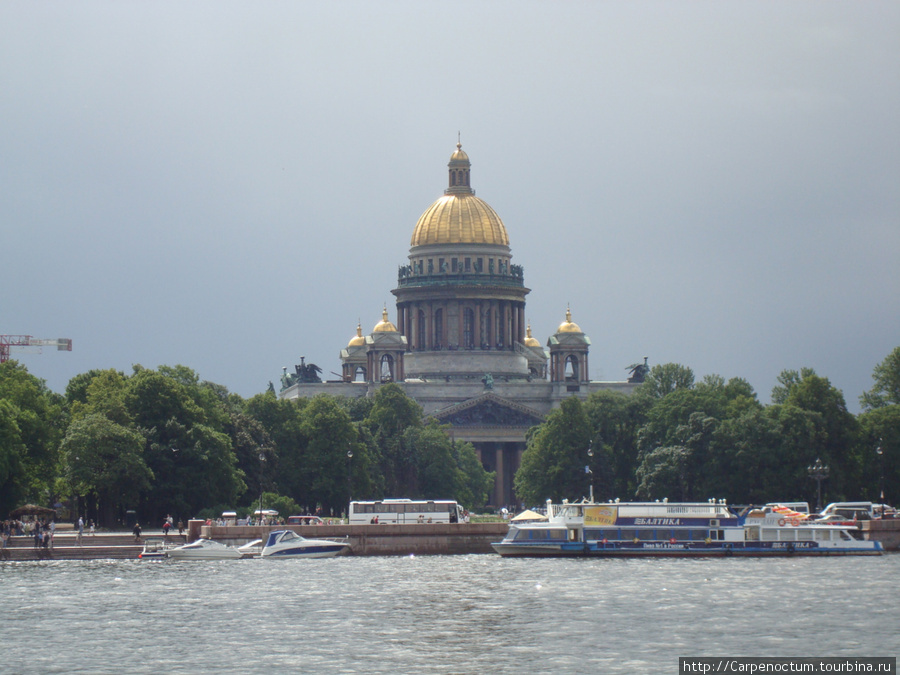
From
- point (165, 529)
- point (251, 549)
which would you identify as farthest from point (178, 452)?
point (251, 549)

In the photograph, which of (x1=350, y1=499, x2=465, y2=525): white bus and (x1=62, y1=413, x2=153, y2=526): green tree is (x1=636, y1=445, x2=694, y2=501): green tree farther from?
(x1=62, y1=413, x2=153, y2=526): green tree

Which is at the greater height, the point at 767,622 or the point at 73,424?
the point at 73,424

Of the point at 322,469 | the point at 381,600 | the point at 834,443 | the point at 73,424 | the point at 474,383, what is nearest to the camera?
the point at 381,600

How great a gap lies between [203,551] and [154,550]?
2365 millimetres

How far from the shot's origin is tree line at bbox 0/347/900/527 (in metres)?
114

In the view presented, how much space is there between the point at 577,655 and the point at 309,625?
1122cm

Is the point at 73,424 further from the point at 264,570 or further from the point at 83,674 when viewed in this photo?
the point at 83,674

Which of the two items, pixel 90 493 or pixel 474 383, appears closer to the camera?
pixel 90 493

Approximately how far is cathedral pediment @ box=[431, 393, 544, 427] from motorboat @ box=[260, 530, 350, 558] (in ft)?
296

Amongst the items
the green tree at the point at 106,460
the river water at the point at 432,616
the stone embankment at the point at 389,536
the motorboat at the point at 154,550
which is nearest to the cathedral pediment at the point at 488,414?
the green tree at the point at 106,460

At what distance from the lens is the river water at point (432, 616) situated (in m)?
61.6

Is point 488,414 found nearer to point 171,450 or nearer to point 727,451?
point 727,451

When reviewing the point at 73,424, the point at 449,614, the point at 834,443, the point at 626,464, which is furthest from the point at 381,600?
the point at 626,464

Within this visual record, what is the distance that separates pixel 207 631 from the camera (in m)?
68.2
